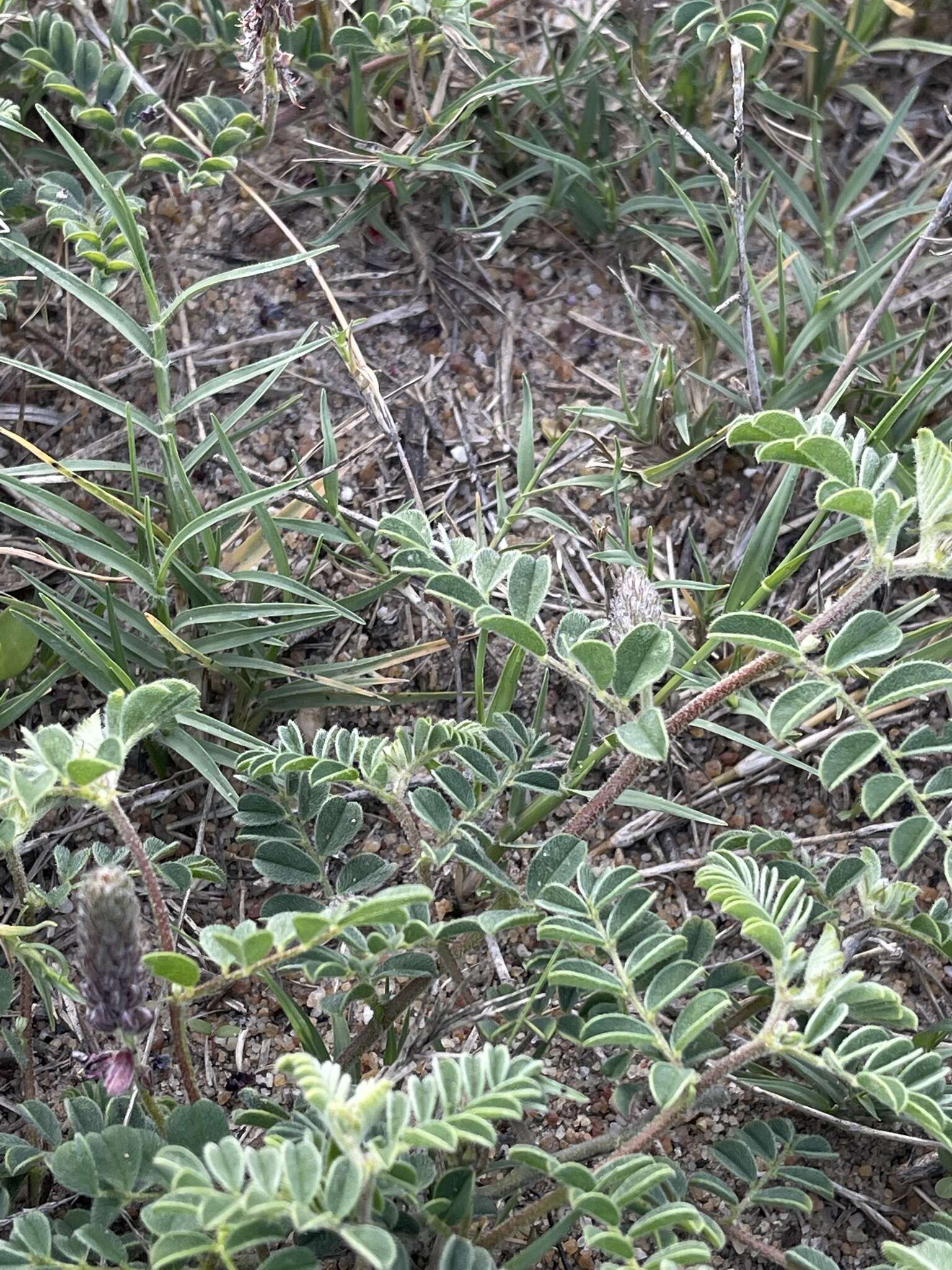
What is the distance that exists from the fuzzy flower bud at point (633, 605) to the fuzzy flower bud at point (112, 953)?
0.70 metres

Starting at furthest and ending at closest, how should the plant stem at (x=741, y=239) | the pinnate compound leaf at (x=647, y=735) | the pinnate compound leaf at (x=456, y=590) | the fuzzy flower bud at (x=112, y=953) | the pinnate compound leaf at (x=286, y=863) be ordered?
the plant stem at (x=741, y=239), the pinnate compound leaf at (x=286, y=863), the pinnate compound leaf at (x=456, y=590), the pinnate compound leaf at (x=647, y=735), the fuzzy flower bud at (x=112, y=953)

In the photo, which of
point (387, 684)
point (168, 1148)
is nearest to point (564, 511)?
point (387, 684)

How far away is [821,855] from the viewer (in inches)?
83.9

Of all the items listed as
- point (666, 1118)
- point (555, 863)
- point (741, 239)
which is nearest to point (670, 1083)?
point (666, 1118)

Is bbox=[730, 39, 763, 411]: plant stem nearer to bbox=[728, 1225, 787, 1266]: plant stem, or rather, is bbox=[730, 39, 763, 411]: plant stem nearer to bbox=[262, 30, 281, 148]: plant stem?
bbox=[262, 30, 281, 148]: plant stem

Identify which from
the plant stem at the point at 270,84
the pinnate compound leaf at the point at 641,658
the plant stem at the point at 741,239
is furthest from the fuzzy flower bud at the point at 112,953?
the plant stem at the point at 270,84

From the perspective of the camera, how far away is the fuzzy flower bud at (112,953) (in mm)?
1358

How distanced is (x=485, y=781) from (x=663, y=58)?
1.92 meters

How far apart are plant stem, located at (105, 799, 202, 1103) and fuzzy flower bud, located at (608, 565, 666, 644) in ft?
2.17

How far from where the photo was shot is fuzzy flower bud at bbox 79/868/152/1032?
136 centimetres

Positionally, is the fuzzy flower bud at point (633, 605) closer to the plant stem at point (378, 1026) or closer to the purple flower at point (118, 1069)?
the plant stem at point (378, 1026)

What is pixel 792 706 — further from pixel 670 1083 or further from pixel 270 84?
pixel 270 84

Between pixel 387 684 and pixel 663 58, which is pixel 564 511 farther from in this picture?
pixel 663 58

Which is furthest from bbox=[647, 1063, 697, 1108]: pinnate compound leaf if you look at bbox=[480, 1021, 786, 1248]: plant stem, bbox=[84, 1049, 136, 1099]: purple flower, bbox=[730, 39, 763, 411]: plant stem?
bbox=[730, 39, 763, 411]: plant stem
